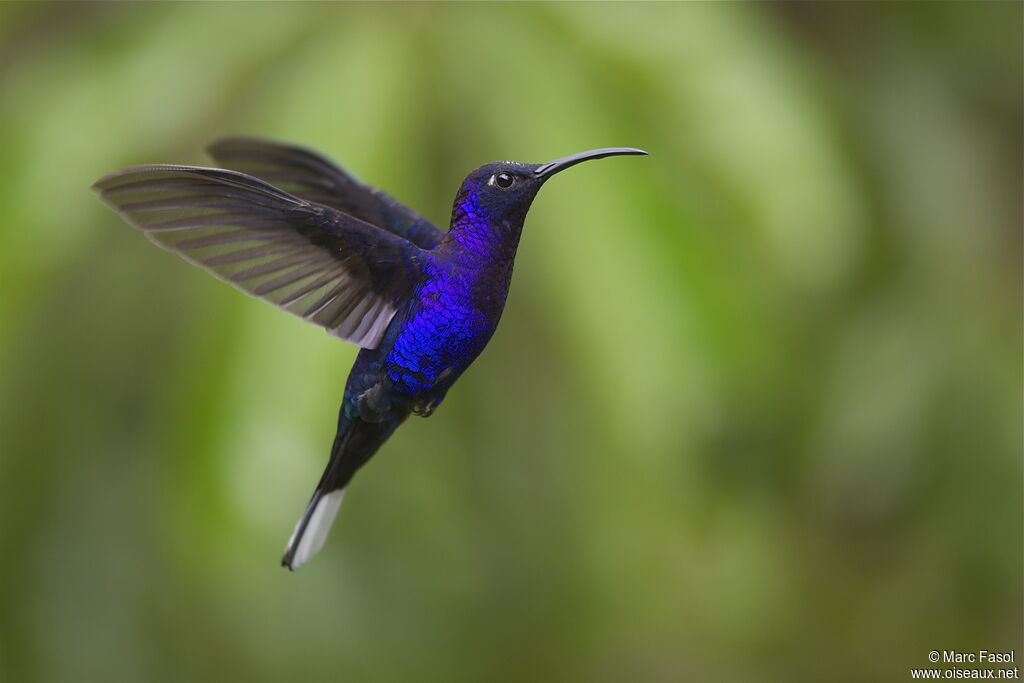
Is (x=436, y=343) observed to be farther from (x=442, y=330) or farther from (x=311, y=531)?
(x=311, y=531)

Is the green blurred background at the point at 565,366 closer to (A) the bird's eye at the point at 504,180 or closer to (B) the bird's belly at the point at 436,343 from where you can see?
(B) the bird's belly at the point at 436,343

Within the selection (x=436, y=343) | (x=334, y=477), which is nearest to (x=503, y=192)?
(x=436, y=343)

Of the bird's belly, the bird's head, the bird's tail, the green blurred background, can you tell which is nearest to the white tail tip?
the bird's tail

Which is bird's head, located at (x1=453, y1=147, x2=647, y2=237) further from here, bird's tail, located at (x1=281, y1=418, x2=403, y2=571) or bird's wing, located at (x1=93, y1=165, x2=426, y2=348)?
bird's tail, located at (x1=281, y1=418, x2=403, y2=571)

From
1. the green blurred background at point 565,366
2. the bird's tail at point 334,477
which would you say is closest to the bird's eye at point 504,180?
the bird's tail at point 334,477

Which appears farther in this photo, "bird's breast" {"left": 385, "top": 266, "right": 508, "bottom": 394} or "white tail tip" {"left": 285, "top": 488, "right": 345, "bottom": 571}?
"white tail tip" {"left": 285, "top": 488, "right": 345, "bottom": 571}

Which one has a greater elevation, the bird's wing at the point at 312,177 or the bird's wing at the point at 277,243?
the bird's wing at the point at 312,177

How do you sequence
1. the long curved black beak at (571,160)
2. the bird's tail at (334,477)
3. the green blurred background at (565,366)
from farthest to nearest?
the green blurred background at (565,366), the bird's tail at (334,477), the long curved black beak at (571,160)

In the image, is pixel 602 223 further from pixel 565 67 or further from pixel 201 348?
pixel 201 348
